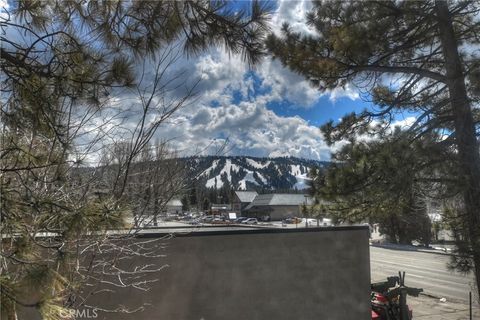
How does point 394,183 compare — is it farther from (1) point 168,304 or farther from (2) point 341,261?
(1) point 168,304

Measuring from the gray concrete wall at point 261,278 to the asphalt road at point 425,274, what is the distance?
27.7ft

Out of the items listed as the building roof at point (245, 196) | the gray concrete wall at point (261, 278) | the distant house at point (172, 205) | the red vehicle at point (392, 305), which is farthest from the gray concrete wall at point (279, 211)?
the distant house at point (172, 205)

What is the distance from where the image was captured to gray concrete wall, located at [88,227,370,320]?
7.40 meters

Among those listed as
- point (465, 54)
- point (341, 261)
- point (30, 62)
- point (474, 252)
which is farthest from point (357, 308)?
point (30, 62)

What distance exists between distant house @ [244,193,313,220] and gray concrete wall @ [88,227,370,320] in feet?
279

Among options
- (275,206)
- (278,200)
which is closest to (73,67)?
(275,206)

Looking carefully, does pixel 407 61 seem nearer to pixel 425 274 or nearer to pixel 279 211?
pixel 425 274

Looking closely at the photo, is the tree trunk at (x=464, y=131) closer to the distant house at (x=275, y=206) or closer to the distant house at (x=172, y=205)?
the distant house at (x=172, y=205)

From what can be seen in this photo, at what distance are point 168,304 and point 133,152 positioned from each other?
407 centimetres

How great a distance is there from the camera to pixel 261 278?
832cm

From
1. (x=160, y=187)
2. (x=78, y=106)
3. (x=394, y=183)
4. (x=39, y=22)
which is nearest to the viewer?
(x=39, y=22)

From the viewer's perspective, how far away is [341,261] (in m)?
9.38

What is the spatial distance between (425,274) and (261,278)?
19.6m

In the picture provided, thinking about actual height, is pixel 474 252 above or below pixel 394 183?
below
